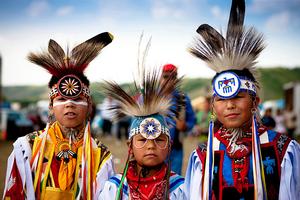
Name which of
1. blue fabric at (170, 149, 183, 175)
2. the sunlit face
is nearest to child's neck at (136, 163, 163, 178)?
the sunlit face

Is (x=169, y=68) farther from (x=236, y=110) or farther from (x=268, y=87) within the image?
(x=268, y=87)

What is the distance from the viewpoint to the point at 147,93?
312 cm

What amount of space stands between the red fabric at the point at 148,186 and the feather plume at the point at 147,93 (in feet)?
1.50

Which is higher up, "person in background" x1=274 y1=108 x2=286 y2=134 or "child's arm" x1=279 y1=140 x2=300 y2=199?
"person in background" x1=274 y1=108 x2=286 y2=134

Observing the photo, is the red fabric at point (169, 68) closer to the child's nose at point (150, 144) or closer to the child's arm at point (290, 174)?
the child's nose at point (150, 144)

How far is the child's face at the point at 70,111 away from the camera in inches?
130

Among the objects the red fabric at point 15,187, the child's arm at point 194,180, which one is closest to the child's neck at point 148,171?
the child's arm at point 194,180

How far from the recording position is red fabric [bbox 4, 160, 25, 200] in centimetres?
320

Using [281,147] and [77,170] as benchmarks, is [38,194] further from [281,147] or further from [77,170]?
[281,147]

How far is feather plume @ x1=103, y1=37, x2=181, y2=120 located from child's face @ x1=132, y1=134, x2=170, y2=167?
0.21 metres

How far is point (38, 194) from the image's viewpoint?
3234 millimetres

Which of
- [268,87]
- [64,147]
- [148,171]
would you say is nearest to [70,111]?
[64,147]

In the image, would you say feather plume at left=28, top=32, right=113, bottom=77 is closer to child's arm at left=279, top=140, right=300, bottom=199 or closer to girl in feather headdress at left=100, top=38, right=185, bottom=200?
girl in feather headdress at left=100, top=38, right=185, bottom=200

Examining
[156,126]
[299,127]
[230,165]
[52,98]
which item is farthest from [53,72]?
[299,127]
